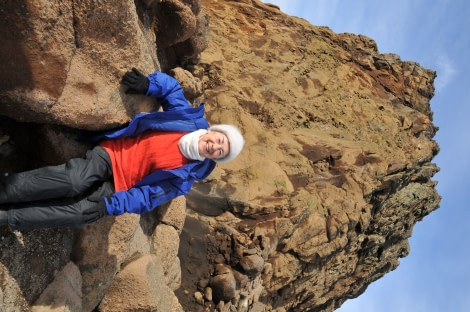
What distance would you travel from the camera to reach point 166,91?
5328 millimetres

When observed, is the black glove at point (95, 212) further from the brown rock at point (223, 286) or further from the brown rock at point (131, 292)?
the brown rock at point (223, 286)

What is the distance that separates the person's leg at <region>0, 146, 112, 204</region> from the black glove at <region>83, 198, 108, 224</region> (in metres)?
0.22

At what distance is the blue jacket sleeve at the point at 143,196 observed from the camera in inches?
185

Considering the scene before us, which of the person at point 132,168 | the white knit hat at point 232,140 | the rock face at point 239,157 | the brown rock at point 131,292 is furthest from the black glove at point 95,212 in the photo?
the brown rock at point 131,292

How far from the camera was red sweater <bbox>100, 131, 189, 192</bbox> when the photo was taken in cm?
489

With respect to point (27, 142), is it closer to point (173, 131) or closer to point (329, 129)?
point (173, 131)

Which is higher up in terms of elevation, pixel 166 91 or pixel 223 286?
pixel 166 91

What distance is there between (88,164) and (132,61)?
145 centimetres

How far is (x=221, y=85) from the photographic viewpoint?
13.3m

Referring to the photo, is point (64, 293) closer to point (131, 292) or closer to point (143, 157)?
point (131, 292)

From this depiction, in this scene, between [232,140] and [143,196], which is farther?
[143,196]

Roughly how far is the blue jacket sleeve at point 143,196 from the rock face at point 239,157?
1.01 metres

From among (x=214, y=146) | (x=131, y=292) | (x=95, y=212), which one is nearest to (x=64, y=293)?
(x=131, y=292)

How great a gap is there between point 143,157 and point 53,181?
1.06 metres
